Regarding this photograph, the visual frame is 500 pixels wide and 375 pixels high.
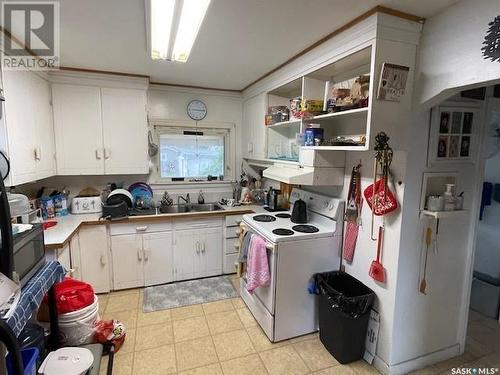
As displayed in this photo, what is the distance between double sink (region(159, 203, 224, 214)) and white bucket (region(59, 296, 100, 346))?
1.51 metres

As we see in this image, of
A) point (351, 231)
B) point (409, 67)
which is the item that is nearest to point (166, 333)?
point (351, 231)

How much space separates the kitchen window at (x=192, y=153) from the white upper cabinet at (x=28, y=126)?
3.89 ft

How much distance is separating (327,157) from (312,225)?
656 mm

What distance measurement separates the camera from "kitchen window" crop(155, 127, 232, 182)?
364cm

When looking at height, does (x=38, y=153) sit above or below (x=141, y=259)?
above

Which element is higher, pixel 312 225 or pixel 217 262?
pixel 312 225

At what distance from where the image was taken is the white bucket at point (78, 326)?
1974 millimetres

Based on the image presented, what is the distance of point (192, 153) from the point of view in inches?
149

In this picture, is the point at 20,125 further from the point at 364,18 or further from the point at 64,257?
the point at 364,18

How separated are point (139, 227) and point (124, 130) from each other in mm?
1110

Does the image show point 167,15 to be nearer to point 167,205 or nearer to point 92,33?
point 92,33

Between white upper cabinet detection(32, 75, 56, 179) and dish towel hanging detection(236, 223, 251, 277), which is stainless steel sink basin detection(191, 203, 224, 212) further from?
white upper cabinet detection(32, 75, 56, 179)

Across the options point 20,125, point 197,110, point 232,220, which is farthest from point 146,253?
point 197,110

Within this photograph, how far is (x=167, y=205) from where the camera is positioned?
3545 mm
